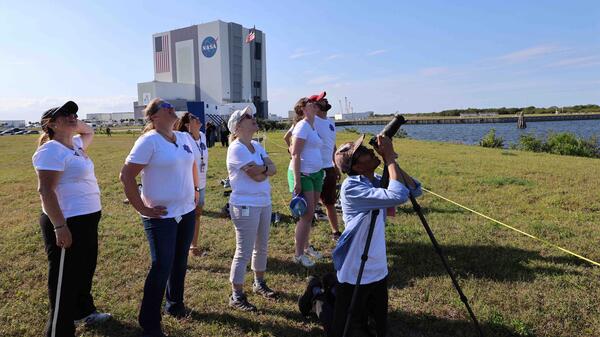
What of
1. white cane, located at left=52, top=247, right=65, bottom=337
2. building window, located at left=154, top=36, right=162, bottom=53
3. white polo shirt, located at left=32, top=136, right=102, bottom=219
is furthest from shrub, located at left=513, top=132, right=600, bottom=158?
building window, located at left=154, top=36, right=162, bottom=53

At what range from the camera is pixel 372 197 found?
292 cm

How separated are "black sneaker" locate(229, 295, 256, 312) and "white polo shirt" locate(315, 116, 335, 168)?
2.16m

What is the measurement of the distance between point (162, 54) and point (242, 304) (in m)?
94.8

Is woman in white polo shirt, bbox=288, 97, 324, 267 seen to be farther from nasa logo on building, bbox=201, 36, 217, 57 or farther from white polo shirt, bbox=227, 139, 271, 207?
nasa logo on building, bbox=201, 36, 217, 57

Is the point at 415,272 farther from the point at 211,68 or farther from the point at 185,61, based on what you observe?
the point at 185,61

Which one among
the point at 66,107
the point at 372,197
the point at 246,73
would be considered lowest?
the point at 372,197

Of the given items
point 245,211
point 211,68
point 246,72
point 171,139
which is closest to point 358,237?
point 245,211

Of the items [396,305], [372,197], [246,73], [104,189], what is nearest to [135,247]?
[396,305]

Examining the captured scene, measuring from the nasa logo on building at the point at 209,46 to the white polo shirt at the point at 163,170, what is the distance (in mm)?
83592

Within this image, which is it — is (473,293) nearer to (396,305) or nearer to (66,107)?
(396,305)

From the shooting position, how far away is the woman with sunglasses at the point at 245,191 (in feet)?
13.0

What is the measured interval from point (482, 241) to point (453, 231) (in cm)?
55

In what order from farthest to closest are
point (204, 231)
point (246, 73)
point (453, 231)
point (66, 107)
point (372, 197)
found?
point (246, 73) → point (204, 231) → point (453, 231) → point (66, 107) → point (372, 197)

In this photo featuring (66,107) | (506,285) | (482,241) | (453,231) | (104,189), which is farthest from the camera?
(104,189)
